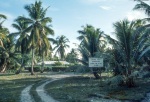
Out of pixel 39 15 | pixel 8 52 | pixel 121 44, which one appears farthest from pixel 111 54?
pixel 8 52

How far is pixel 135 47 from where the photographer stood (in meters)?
23.3

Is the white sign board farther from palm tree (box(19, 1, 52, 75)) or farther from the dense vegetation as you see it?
palm tree (box(19, 1, 52, 75))

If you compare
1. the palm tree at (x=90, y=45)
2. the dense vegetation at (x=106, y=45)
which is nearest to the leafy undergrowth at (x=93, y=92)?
the dense vegetation at (x=106, y=45)

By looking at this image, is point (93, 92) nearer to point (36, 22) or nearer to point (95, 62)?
point (95, 62)

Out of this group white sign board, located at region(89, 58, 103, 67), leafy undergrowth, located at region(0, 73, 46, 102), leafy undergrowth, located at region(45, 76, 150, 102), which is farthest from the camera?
A: white sign board, located at region(89, 58, 103, 67)

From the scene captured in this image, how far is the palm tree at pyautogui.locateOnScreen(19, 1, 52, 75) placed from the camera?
4222cm

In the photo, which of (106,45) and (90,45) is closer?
(106,45)

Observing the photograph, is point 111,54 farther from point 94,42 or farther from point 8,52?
point 8,52

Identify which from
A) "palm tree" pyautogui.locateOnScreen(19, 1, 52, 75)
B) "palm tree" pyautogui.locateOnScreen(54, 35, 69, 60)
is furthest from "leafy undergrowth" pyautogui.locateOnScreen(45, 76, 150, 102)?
"palm tree" pyautogui.locateOnScreen(54, 35, 69, 60)

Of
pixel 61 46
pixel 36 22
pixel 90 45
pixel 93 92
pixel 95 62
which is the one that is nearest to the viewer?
pixel 93 92

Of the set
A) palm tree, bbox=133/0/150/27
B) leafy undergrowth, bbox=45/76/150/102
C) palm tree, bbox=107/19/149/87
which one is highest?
palm tree, bbox=133/0/150/27

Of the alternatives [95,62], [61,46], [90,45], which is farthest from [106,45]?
[61,46]

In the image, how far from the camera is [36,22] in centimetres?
4325

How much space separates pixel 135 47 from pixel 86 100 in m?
9.93
